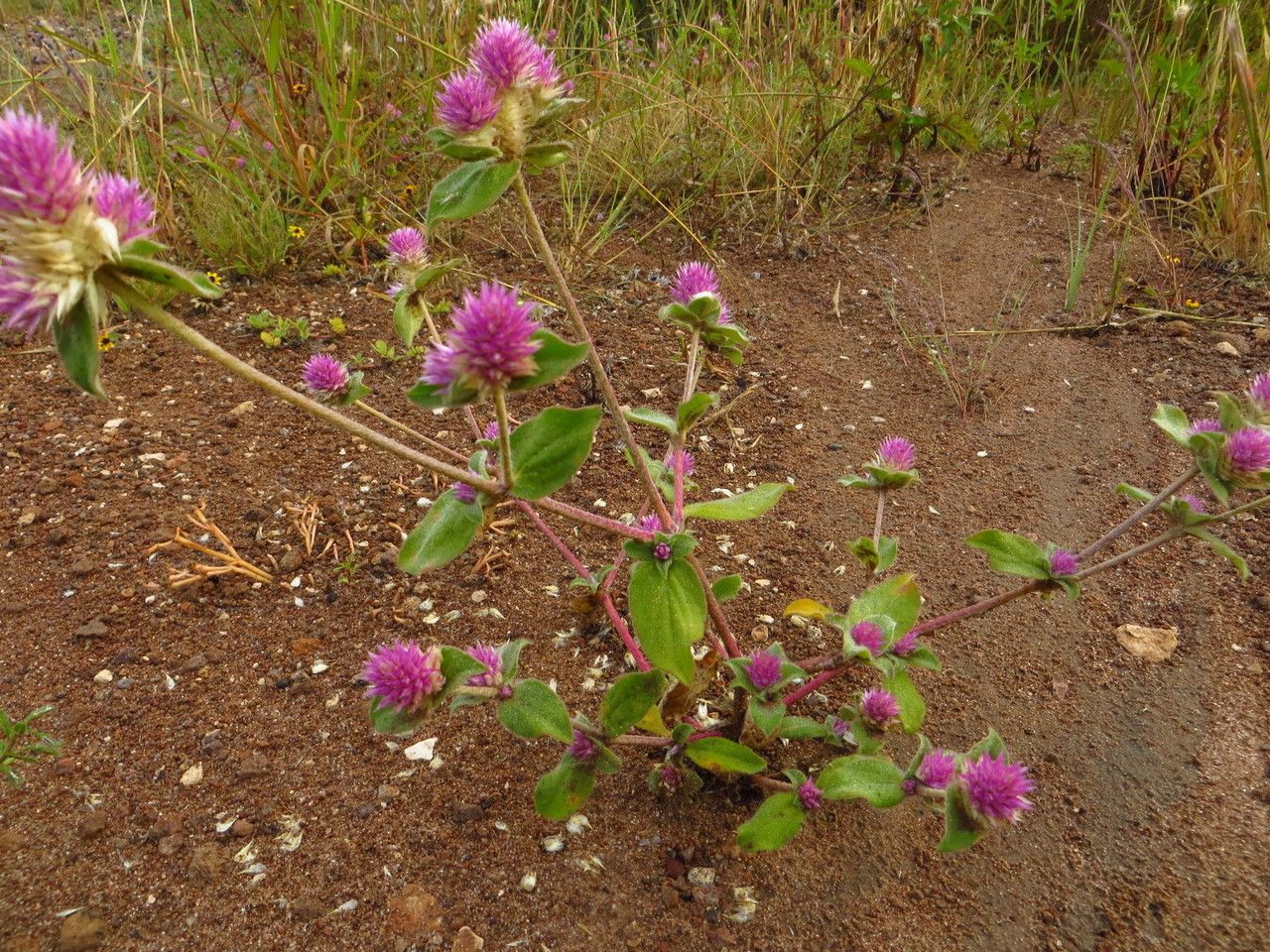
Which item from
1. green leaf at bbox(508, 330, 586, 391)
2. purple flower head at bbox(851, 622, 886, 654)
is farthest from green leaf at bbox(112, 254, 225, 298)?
purple flower head at bbox(851, 622, 886, 654)

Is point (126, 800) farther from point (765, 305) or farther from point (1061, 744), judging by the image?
point (765, 305)

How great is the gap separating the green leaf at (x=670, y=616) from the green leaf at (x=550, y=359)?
35cm

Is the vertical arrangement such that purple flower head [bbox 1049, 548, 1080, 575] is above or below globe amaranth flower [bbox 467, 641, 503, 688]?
above

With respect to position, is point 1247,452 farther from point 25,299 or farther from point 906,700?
point 25,299

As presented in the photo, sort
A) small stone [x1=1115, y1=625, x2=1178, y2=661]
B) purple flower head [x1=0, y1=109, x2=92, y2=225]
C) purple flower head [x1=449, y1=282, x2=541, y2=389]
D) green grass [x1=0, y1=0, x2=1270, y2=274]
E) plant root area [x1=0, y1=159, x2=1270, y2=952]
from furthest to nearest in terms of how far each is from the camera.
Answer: green grass [x1=0, y1=0, x2=1270, y2=274], small stone [x1=1115, y1=625, x2=1178, y2=661], plant root area [x1=0, y1=159, x2=1270, y2=952], purple flower head [x1=449, y1=282, x2=541, y2=389], purple flower head [x1=0, y1=109, x2=92, y2=225]

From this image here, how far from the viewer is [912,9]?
11.4 feet

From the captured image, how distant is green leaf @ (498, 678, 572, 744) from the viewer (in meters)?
1.25

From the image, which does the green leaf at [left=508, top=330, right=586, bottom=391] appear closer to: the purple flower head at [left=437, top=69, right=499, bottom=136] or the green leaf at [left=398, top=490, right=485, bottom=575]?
the green leaf at [left=398, top=490, right=485, bottom=575]

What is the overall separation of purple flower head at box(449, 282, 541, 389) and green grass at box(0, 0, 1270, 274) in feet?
6.71

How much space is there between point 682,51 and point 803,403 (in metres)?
2.43

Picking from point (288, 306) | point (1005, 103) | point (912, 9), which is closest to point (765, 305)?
point (912, 9)

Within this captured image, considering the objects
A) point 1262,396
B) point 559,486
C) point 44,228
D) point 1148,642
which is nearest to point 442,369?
point 559,486

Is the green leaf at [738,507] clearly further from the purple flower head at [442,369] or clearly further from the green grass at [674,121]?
the green grass at [674,121]

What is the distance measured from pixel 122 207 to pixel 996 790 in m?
1.28
